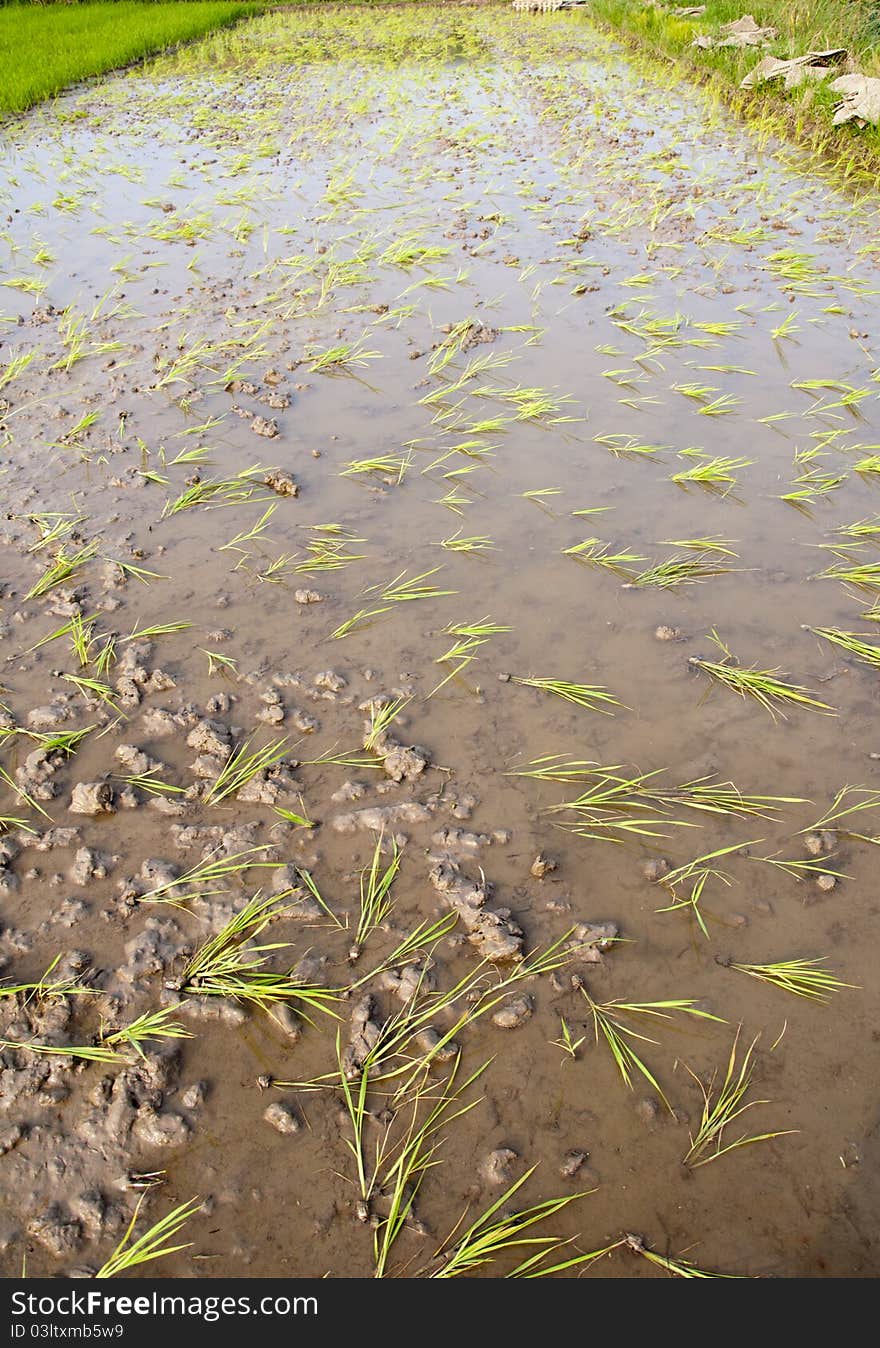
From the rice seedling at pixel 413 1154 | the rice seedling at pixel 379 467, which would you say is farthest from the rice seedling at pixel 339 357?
the rice seedling at pixel 413 1154

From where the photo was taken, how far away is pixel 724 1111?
4.93 ft

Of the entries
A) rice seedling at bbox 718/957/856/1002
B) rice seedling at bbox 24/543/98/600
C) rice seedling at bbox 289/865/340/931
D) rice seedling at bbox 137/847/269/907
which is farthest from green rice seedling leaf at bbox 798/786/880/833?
rice seedling at bbox 24/543/98/600

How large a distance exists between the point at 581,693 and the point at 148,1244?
1.71 meters

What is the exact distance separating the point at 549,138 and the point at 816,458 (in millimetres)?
7112

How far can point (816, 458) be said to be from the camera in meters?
3.44

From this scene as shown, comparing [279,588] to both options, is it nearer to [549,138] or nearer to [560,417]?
[560,417]

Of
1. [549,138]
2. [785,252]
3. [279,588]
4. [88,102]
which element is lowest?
[279,588]

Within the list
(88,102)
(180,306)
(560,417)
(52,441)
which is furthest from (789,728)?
(88,102)

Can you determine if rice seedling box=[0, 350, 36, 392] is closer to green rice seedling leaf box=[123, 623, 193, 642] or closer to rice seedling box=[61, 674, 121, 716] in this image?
green rice seedling leaf box=[123, 623, 193, 642]

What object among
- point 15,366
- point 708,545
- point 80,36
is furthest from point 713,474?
point 80,36

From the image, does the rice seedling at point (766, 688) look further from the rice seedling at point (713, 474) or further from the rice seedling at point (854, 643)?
the rice seedling at point (713, 474)

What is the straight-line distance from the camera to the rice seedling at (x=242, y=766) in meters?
2.12

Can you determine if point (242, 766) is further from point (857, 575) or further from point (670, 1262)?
point (857, 575)

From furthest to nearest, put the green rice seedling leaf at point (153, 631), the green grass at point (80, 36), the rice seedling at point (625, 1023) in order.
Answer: the green grass at point (80, 36)
the green rice seedling leaf at point (153, 631)
the rice seedling at point (625, 1023)
